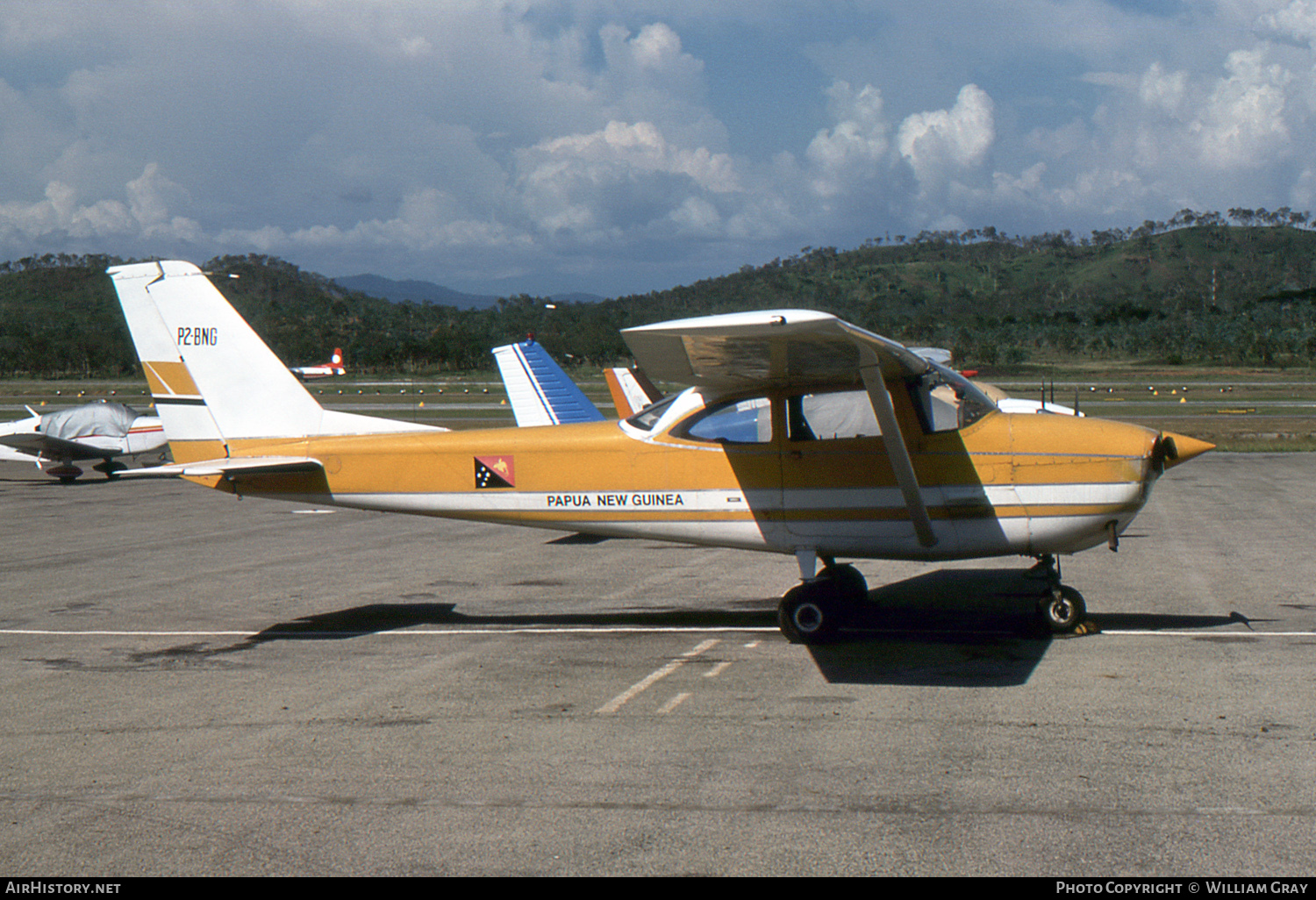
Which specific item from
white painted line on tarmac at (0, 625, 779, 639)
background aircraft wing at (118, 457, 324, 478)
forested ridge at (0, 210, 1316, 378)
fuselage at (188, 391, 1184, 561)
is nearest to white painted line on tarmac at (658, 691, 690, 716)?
white painted line on tarmac at (0, 625, 779, 639)

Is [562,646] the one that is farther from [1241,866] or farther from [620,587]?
[1241,866]

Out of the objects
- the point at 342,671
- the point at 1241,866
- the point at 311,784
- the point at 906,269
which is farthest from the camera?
the point at 906,269

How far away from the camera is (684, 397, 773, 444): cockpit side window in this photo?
8727 mm

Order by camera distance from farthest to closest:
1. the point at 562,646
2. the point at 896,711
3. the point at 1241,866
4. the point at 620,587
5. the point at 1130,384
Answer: the point at 1130,384, the point at 620,587, the point at 562,646, the point at 896,711, the point at 1241,866

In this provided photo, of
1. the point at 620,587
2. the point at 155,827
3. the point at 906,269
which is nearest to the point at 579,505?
the point at 620,587

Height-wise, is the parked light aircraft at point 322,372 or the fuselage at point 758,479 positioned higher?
the parked light aircraft at point 322,372

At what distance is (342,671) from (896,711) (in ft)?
13.3

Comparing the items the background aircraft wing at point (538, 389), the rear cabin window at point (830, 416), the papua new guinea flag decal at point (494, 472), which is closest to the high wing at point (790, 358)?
the rear cabin window at point (830, 416)

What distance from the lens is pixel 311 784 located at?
539 centimetres

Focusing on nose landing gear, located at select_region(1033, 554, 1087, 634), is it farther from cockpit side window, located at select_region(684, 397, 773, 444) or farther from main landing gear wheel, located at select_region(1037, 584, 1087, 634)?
cockpit side window, located at select_region(684, 397, 773, 444)

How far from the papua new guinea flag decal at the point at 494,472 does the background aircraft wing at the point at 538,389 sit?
214 inches

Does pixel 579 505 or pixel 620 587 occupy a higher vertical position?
pixel 579 505

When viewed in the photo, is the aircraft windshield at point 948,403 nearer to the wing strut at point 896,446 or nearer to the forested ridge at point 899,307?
the wing strut at point 896,446

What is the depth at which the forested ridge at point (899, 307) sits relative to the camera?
83.3 m
